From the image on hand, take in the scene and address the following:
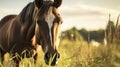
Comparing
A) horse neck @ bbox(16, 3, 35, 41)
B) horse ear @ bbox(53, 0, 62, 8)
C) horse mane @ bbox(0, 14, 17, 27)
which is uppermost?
horse ear @ bbox(53, 0, 62, 8)

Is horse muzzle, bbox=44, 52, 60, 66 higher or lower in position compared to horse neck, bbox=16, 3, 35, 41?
lower

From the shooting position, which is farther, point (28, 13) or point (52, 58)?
point (28, 13)

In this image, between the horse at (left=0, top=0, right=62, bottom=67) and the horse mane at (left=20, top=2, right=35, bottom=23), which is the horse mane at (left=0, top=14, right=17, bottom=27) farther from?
the horse mane at (left=20, top=2, right=35, bottom=23)

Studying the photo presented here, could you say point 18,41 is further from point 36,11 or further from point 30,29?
point 36,11

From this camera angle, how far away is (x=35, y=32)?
4.45 m

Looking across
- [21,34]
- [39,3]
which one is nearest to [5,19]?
[21,34]

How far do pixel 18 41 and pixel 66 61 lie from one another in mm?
1252

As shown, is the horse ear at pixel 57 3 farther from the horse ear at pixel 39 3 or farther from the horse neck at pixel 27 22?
the horse neck at pixel 27 22

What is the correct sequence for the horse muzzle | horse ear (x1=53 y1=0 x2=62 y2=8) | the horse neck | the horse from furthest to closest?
the horse neck → horse ear (x1=53 y1=0 x2=62 y2=8) → the horse → the horse muzzle

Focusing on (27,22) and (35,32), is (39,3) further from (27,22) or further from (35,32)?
(27,22)

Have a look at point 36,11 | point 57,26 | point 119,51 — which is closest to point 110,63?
point 119,51

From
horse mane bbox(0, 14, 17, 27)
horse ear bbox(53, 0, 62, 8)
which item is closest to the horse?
horse ear bbox(53, 0, 62, 8)

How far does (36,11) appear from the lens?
4.41 m

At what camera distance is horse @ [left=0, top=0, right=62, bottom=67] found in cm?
383
